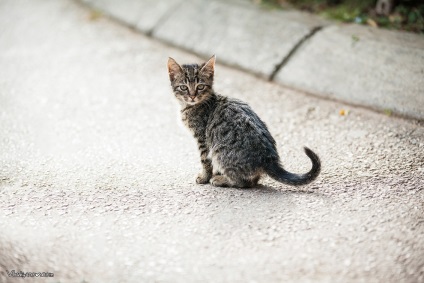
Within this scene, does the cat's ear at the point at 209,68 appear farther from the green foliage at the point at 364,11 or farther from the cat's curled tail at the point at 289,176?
the green foliage at the point at 364,11

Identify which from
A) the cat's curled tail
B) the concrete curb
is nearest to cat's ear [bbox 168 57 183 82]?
the cat's curled tail

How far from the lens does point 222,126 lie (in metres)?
3.47

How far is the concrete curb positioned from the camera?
15.0 feet

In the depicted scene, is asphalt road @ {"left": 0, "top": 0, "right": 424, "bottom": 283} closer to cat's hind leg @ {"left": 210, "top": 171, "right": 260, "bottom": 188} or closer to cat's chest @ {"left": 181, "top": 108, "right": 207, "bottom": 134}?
cat's hind leg @ {"left": 210, "top": 171, "right": 260, "bottom": 188}

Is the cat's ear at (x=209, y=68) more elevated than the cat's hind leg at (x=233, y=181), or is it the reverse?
the cat's ear at (x=209, y=68)

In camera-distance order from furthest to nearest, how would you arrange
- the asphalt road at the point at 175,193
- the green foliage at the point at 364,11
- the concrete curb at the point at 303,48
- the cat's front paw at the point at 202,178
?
the green foliage at the point at 364,11
the concrete curb at the point at 303,48
the cat's front paw at the point at 202,178
the asphalt road at the point at 175,193

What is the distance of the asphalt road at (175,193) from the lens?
2693 millimetres

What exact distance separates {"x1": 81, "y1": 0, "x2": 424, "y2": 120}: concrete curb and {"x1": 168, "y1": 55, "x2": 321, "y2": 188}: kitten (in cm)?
167

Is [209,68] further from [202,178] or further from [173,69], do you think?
[202,178]

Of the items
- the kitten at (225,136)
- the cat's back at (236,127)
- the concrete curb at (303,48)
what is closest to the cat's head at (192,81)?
the kitten at (225,136)

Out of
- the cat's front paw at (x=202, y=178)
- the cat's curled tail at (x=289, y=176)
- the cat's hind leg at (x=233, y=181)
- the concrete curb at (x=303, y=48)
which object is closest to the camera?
the cat's curled tail at (x=289, y=176)

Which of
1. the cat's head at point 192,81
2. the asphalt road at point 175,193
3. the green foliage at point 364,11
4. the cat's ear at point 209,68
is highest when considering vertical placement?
the green foliage at point 364,11

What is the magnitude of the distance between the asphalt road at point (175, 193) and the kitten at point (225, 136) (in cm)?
17

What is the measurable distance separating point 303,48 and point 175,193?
2.69 meters
